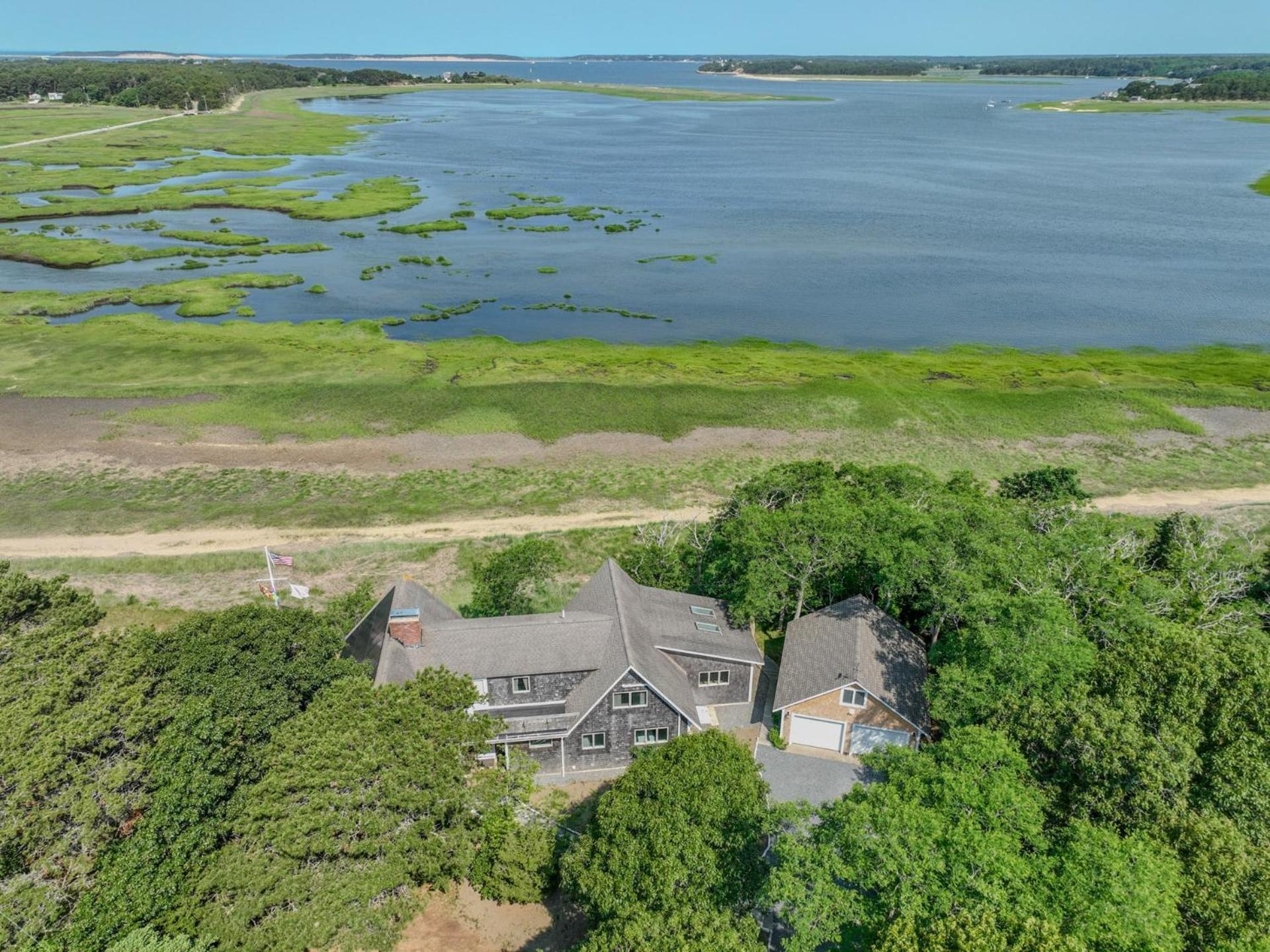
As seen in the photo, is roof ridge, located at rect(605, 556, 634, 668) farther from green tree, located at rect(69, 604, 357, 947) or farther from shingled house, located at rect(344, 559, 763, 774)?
green tree, located at rect(69, 604, 357, 947)

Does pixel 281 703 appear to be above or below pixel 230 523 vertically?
above

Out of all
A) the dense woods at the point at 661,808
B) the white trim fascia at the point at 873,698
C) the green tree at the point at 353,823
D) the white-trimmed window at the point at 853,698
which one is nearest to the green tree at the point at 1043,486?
the dense woods at the point at 661,808

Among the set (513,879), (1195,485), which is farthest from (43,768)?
(1195,485)

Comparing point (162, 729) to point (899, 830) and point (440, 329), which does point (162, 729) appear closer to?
point (899, 830)

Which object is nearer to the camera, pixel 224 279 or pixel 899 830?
pixel 899 830

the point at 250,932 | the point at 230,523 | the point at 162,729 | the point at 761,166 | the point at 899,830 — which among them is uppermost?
the point at 761,166

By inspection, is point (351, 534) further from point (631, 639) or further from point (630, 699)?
point (630, 699)

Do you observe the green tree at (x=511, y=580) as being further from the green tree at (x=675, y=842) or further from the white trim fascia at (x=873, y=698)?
the green tree at (x=675, y=842)
